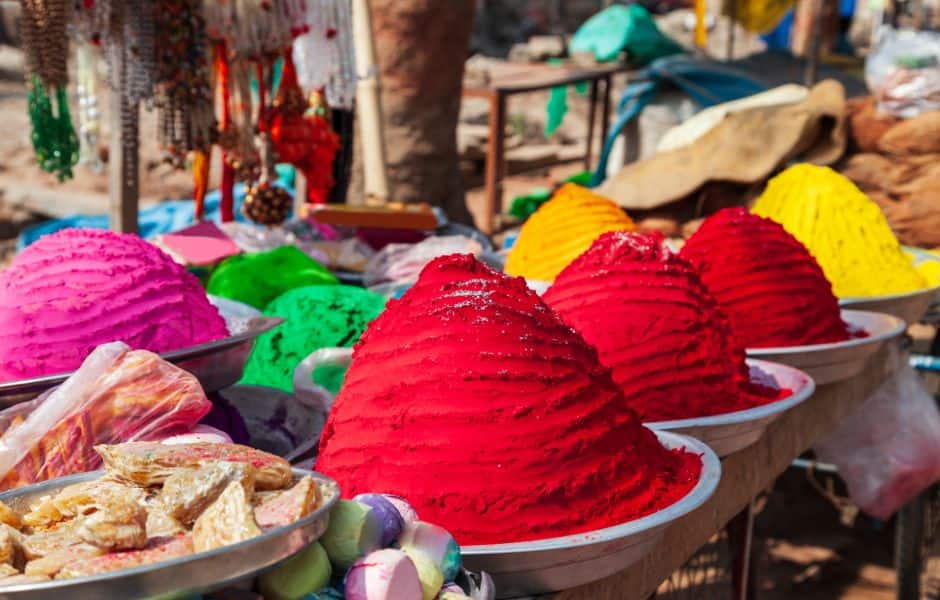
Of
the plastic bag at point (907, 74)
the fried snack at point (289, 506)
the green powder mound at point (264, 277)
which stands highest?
the plastic bag at point (907, 74)

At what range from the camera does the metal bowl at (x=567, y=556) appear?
928mm

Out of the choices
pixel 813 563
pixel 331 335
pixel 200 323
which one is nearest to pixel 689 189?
pixel 813 563

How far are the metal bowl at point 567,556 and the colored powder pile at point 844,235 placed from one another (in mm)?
1291

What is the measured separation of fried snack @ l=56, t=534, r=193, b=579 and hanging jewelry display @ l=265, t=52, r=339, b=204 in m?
2.14

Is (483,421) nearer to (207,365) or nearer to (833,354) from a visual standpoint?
(207,365)

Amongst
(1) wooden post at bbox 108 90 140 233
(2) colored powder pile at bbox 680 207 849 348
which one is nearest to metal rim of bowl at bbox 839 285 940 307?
(2) colored powder pile at bbox 680 207 849 348

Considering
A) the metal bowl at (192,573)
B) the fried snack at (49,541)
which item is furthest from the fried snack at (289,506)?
the fried snack at (49,541)

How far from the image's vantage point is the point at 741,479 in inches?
59.7

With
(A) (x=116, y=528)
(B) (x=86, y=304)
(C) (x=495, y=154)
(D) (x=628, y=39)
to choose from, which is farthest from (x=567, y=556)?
(D) (x=628, y=39)

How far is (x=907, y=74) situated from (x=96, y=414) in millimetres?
3912

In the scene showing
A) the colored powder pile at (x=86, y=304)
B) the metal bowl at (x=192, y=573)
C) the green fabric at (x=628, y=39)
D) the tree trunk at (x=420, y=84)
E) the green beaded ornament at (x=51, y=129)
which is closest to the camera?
the metal bowl at (x=192, y=573)

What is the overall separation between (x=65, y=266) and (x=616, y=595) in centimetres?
73

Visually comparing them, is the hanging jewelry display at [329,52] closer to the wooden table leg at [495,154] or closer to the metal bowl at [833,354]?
the metal bowl at [833,354]

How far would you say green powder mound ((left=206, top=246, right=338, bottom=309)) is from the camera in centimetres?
195
